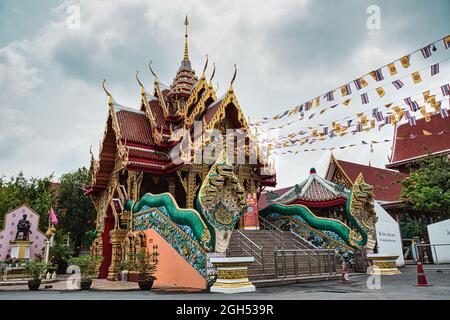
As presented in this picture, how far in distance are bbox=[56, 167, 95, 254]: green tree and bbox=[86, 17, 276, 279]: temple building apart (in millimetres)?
7291

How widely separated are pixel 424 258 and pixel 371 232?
730cm

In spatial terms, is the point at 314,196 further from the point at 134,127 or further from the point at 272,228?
the point at 134,127

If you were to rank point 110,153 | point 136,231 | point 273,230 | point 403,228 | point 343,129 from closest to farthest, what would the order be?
point 343,129, point 136,231, point 273,230, point 110,153, point 403,228

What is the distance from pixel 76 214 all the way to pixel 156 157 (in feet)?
41.9

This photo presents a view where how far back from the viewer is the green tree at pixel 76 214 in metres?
24.1

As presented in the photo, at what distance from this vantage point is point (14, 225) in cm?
1798

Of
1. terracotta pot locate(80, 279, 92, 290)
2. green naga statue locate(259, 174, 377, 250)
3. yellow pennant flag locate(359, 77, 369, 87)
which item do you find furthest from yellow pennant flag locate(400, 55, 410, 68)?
terracotta pot locate(80, 279, 92, 290)

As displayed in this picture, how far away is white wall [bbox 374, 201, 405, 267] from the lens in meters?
12.8

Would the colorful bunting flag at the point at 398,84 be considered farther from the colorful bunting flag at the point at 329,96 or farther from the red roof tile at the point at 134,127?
the red roof tile at the point at 134,127

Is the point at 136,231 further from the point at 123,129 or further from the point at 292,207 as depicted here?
the point at 292,207

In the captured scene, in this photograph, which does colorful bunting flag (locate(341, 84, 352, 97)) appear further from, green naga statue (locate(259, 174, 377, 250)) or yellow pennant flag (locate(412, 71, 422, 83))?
green naga statue (locate(259, 174, 377, 250))
